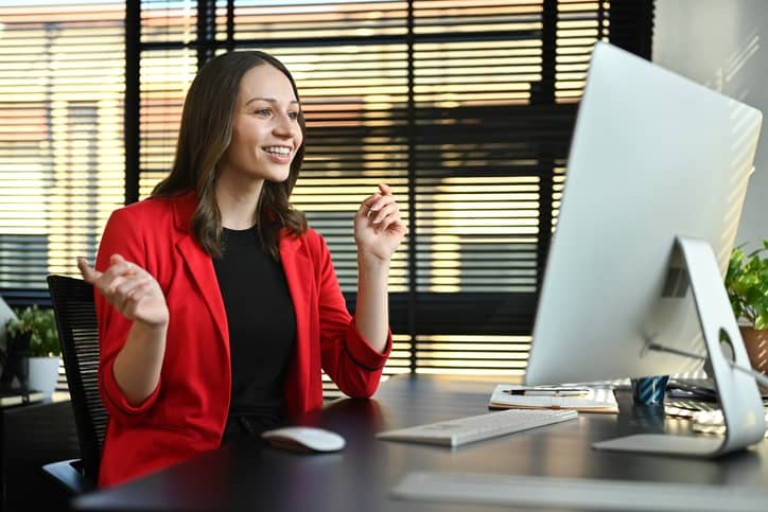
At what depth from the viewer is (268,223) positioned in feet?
8.16

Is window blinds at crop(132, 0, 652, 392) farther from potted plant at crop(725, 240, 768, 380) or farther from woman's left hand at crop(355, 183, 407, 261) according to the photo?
woman's left hand at crop(355, 183, 407, 261)

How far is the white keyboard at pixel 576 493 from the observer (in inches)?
45.1

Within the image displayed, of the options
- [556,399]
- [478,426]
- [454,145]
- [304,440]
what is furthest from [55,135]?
[304,440]

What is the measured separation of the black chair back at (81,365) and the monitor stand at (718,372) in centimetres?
110

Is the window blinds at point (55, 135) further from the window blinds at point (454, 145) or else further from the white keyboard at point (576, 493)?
the white keyboard at point (576, 493)

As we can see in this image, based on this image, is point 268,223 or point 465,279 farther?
point 465,279

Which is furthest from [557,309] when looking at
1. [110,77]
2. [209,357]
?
[110,77]

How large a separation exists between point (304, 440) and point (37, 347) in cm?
249

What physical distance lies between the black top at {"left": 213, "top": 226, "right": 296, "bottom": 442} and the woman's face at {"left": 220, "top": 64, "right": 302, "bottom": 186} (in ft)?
0.51

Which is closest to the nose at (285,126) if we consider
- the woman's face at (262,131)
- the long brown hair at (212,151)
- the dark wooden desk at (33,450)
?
the woman's face at (262,131)

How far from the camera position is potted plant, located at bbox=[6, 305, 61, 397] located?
144 inches

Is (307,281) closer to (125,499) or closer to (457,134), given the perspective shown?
(125,499)

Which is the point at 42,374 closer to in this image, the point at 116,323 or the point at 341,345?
the point at 341,345

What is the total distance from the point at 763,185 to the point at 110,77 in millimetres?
2521
